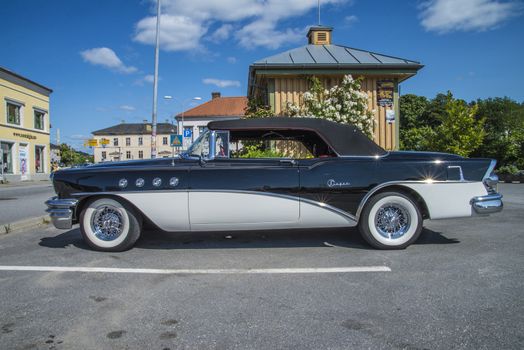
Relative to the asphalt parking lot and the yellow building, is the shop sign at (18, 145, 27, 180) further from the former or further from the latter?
the asphalt parking lot

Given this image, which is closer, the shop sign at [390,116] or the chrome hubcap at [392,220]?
the chrome hubcap at [392,220]

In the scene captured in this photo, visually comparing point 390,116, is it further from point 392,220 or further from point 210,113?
point 210,113

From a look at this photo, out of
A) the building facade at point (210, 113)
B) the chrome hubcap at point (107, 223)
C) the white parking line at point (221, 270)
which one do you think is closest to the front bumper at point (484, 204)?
the white parking line at point (221, 270)

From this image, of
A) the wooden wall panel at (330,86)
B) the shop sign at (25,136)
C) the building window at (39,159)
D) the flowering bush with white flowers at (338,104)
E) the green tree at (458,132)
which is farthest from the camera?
the building window at (39,159)

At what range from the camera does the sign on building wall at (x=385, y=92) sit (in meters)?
13.4

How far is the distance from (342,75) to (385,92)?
1.69 metres

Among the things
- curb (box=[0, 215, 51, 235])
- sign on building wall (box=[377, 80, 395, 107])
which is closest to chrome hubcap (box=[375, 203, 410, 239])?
curb (box=[0, 215, 51, 235])

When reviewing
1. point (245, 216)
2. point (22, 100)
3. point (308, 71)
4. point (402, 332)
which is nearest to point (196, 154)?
point (245, 216)

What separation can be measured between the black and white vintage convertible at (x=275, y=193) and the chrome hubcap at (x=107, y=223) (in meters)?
0.01

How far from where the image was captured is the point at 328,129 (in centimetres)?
471

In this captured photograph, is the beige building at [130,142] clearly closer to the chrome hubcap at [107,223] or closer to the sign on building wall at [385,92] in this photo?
the sign on building wall at [385,92]

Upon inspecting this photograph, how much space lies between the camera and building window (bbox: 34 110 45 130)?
3384cm

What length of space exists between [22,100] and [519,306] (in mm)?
36905

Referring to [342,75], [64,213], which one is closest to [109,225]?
[64,213]
